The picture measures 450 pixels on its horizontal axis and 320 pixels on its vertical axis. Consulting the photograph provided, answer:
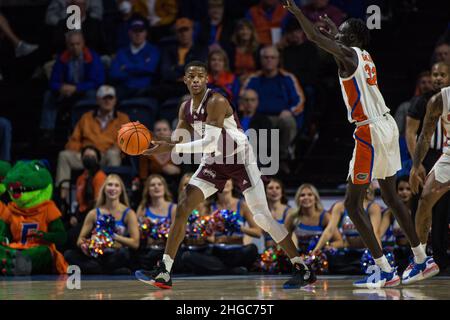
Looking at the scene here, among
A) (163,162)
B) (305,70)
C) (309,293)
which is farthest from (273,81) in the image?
(309,293)

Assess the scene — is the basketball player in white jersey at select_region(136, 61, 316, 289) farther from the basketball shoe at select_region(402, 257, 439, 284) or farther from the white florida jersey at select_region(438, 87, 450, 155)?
the white florida jersey at select_region(438, 87, 450, 155)

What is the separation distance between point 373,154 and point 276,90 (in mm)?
4459

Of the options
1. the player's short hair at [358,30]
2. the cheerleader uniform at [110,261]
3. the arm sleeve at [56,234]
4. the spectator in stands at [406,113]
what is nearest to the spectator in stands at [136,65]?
the arm sleeve at [56,234]

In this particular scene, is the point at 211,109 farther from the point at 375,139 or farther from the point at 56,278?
the point at 56,278

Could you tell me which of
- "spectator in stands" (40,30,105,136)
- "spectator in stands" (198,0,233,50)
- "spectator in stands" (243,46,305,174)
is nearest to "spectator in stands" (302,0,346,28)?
"spectator in stands" (243,46,305,174)

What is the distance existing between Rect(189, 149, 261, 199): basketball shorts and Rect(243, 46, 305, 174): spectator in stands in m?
3.64

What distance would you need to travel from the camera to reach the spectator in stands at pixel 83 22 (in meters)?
12.5

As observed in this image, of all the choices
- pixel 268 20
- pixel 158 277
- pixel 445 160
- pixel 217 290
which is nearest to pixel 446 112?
pixel 445 160

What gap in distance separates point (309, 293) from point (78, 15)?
726cm

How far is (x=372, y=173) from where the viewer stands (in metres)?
6.53

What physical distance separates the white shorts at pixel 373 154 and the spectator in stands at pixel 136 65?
5652mm

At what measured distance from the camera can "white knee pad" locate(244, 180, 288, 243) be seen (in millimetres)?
6879

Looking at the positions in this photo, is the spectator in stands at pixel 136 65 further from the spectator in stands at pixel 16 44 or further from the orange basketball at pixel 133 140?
the orange basketball at pixel 133 140

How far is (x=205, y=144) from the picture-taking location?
675 cm
